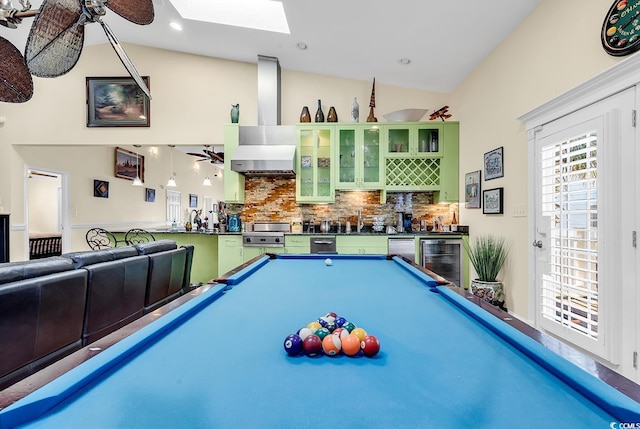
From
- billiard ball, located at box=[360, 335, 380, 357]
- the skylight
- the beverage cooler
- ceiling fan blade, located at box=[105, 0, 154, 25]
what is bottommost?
the beverage cooler

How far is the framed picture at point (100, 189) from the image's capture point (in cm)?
593

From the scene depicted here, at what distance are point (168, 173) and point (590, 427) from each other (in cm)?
901

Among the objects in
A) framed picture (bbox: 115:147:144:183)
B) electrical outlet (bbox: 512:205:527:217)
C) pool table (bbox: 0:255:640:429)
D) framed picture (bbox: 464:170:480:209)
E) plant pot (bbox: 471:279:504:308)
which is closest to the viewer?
pool table (bbox: 0:255:640:429)

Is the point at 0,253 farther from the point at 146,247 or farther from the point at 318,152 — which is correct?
the point at 318,152

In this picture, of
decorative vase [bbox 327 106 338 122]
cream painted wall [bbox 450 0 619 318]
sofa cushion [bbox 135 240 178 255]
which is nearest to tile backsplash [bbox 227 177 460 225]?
cream painted wall [bbox 450 0 619 318]

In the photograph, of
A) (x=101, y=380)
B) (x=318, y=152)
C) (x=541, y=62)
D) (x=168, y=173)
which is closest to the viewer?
(x=101, y=380)

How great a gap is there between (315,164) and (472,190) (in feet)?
7.06

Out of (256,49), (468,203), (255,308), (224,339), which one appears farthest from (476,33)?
(224,339)

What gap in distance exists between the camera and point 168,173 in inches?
320

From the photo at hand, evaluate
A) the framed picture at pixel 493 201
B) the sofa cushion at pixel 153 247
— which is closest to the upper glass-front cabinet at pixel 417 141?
the framed picture at pixel 493 201

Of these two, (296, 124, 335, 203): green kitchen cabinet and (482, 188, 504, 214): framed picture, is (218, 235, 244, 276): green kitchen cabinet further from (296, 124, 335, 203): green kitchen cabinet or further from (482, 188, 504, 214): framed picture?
(482, 188, 504, 214): framed picture

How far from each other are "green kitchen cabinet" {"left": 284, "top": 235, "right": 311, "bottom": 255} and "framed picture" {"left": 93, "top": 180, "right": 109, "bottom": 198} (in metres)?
4.40

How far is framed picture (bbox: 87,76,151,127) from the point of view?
15.4 ft

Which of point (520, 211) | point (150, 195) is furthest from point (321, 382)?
point (150, 195)
